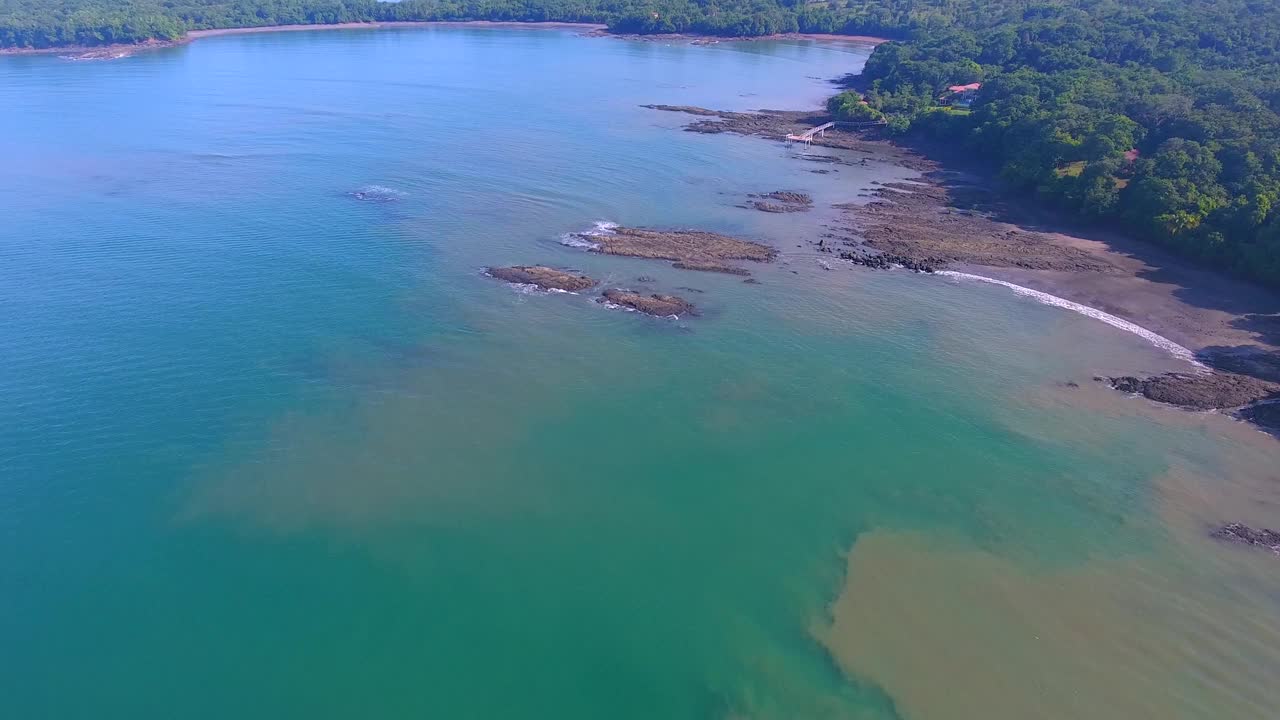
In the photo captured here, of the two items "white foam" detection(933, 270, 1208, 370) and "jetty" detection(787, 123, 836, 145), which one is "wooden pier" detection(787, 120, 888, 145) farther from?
"white foam" detection(933, 270, 1208, 370)

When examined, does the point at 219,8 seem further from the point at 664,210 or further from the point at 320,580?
the point at 320,580

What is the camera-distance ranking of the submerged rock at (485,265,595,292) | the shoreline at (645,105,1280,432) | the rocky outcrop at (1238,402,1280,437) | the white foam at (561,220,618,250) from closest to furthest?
1. the rocky outcrop at (1238,402,1280,437)
2. the shoreline at (645,105,1280,432)
3. the submerged rock at (485,265,595,292)
4. the white foam at (561,220,618,250)

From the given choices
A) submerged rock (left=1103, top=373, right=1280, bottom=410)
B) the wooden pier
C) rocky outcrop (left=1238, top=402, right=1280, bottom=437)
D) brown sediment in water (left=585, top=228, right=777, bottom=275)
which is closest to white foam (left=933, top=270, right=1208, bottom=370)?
submerged rock (left=1103, top=373, right=1280, bottom=410)

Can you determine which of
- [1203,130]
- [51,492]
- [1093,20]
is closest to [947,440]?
[51,492]

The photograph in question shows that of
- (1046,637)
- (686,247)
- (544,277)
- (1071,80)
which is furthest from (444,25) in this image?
(1046,637)

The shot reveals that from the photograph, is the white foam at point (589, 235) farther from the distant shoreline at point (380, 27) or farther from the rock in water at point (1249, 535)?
the distant shoreline at point (380, 27)

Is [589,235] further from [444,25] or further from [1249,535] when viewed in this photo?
[444,25]
